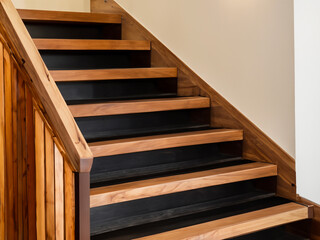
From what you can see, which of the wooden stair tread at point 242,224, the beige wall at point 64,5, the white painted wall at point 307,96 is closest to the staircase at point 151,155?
the wooden stair tread at point 242,224

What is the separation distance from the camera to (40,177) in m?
1.66

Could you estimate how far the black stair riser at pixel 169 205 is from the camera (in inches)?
79.8

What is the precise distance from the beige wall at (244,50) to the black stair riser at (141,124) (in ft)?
0.81

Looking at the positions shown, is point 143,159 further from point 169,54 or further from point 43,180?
point 169,54

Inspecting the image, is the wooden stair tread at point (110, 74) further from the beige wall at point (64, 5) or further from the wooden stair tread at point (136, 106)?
the beige wall at point (64, 5)

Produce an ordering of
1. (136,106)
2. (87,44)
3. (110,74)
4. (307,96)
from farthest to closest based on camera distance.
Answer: (87,44), (110,74), (136,106), (307,96)

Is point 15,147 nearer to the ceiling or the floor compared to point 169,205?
nearer to the ceiling

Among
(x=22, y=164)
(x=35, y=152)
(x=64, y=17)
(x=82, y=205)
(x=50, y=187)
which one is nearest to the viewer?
(x=82, y=205)

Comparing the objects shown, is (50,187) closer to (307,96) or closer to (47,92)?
(47,92)

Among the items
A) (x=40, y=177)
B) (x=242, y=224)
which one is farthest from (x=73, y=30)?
(x=242, y=224)

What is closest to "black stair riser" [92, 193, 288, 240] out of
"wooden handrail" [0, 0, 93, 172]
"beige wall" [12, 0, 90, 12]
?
"wooden handrail" [0, 0, 93, 172]

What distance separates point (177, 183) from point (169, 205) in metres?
0.13

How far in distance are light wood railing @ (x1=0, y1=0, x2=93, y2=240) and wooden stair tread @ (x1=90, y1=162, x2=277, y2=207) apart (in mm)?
312

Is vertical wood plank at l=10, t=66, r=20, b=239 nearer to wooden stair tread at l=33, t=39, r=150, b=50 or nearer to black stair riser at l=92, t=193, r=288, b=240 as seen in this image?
black stair riser at l=92, t=193, r=288, b=240
